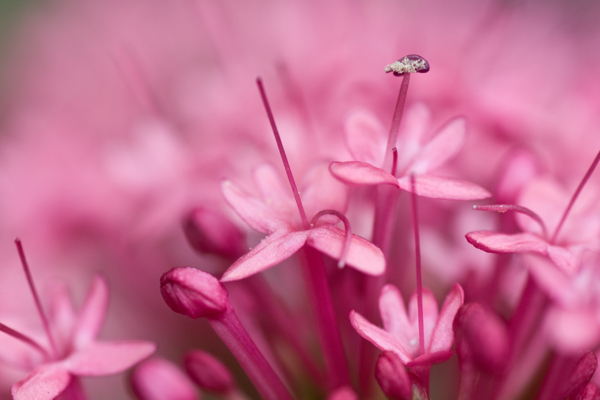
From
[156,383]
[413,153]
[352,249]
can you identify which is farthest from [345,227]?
[156,383]

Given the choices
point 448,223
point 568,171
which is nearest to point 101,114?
point 448,223

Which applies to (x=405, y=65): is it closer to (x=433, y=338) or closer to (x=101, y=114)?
(x=433, y=338)

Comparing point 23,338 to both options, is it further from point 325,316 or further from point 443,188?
point 443,188

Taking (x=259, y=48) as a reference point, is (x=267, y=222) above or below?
below

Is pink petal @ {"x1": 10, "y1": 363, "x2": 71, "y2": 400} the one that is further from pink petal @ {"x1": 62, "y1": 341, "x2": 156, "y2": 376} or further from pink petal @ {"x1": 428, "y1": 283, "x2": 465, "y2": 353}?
pink petal @ {"x1": 428, "y1": 283, "x2": 465, "y2": 353}

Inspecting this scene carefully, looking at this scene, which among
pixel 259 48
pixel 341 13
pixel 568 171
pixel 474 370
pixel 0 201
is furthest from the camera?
pixel 259 48
